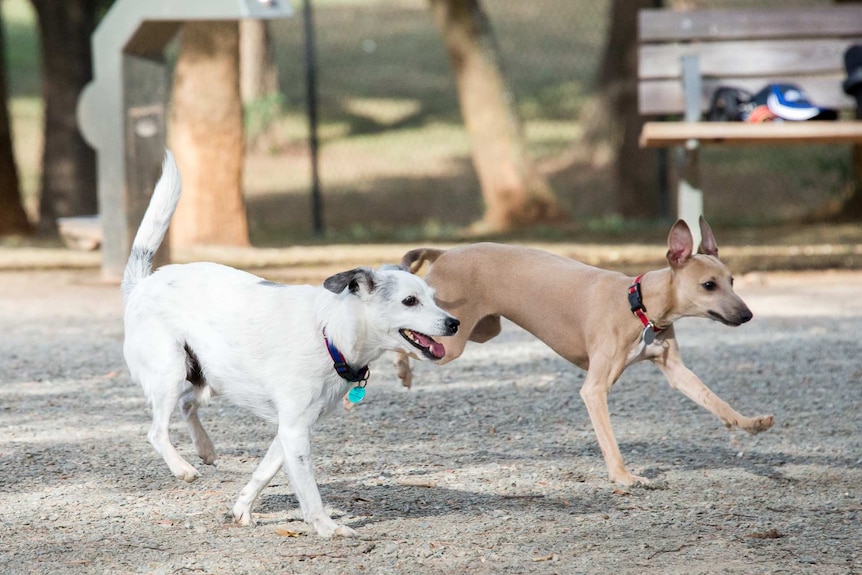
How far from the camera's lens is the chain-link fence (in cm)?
1576

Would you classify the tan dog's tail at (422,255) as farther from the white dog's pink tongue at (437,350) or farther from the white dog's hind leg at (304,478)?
the white dog's hind leg at (304,478)

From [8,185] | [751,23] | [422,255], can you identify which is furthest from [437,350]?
[8,185]

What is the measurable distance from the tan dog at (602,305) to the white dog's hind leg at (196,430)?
124cm

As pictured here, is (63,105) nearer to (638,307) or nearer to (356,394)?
(638,307)

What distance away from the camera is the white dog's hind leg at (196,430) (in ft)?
14.4

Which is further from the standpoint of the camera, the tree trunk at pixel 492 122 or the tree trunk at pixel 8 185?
the tree trunk at pixel 8 185

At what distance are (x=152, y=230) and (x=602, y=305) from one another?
177 cm

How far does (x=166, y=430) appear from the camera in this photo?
4.20 metres

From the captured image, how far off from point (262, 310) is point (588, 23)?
26.3 metres

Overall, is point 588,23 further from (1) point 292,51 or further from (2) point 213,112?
(2) point 213,112

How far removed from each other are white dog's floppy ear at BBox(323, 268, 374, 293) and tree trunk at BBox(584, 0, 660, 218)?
10202mm

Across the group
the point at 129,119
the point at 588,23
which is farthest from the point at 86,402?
the point at 588,23

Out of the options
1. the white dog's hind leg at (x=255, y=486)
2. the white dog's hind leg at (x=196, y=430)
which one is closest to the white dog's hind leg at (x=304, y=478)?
the white dog's hind leg at (x=255, y=486)

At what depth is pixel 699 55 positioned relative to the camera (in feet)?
29.6
